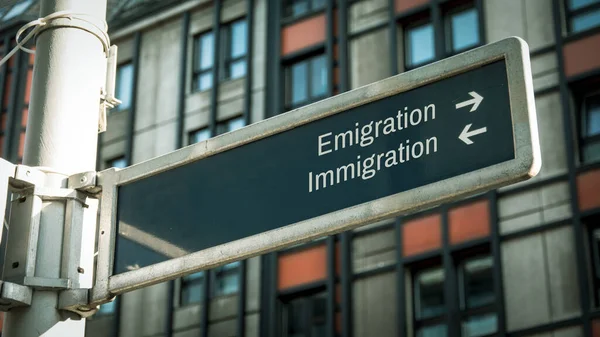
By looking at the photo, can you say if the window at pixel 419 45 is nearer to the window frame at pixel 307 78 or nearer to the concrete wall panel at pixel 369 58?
the concrete wall panel at pixel 369 58

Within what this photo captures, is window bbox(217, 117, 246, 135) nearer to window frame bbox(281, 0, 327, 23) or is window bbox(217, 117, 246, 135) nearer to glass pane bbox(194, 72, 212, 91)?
glass pane bbox(194, 72, 212, 91)

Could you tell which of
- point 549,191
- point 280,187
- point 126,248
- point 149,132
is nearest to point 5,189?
point 126,248

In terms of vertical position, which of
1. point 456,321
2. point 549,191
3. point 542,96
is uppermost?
point 542,96

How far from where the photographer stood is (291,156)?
3.80 meters

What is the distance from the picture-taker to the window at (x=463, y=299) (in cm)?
2128

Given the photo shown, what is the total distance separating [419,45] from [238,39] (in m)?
5.71

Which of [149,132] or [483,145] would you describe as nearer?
[483,145]

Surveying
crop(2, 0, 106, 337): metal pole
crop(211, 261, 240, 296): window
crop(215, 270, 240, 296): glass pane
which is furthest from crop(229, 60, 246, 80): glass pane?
crop(2, 0, 106, 337): metal pole

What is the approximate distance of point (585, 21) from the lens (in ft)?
72.8

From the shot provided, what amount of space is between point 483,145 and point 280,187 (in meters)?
0.78

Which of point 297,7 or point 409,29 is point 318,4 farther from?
point 409,29

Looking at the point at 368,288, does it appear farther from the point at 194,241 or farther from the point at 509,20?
the point at 194,241

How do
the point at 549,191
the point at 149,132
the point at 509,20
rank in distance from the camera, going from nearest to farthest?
the point at 549,191, the point at 509,20, the point at 149,132

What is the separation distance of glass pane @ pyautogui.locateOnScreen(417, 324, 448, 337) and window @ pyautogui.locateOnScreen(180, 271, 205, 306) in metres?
6.16
